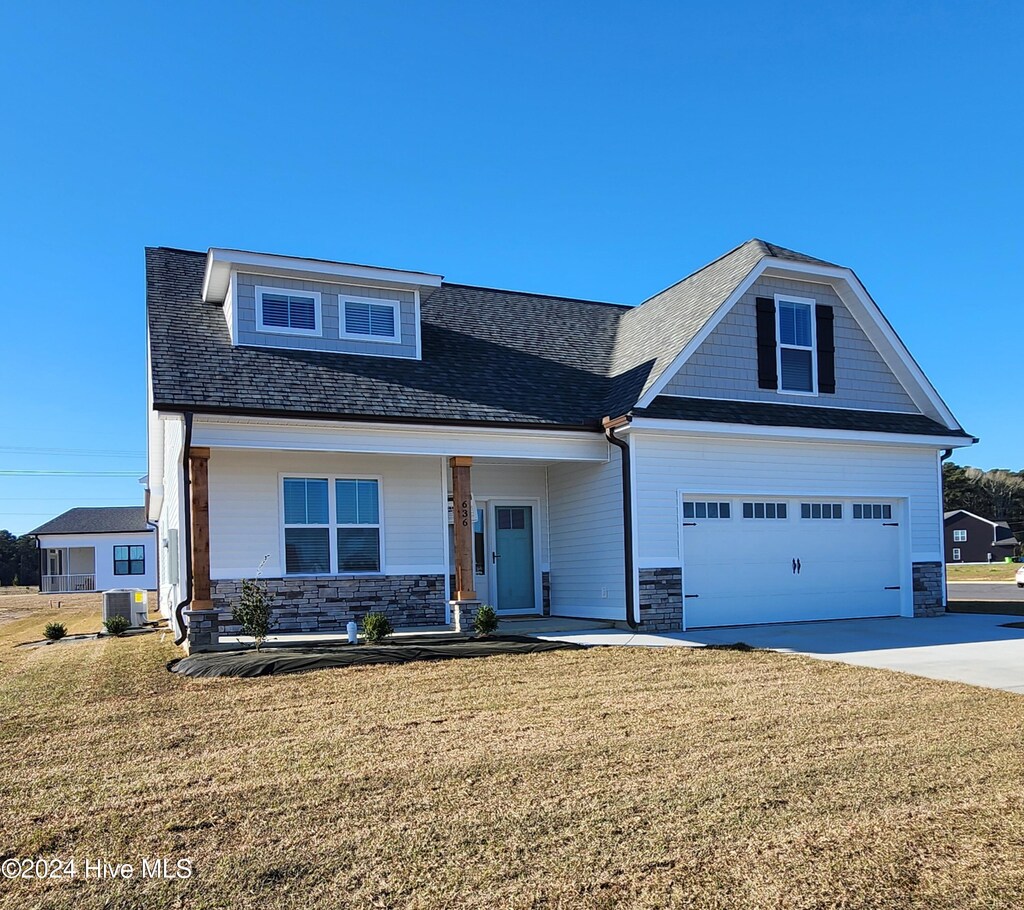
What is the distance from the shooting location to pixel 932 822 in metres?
4.90

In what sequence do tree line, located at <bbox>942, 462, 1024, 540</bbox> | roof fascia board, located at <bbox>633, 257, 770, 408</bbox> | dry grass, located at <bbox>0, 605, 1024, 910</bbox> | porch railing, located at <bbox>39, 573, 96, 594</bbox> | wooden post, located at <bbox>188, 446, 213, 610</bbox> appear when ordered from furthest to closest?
tree line, located at <bbox>942, 462, 1024, 540</bbox> → porch railing, located at <bbox>39, 573, 96, 594</bbox> → roof fascia board, located at <bbox>633, 257, 770, 408</bbox> → wooden post, located at <bbox>188, 446, 213, 610</bbox> → dry grass, located at <bbox>0, 605, 1024, 910</bbox>

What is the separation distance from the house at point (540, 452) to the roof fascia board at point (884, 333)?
4 cm

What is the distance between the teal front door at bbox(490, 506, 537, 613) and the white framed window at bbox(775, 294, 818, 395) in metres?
5.32

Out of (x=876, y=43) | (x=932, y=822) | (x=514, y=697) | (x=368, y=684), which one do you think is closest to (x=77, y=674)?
(x=368, y=684)

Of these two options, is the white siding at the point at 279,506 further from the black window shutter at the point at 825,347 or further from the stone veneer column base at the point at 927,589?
the stone veneer column base at the point at 927,589

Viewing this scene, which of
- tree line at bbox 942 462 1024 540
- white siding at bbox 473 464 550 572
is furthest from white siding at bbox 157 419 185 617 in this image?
tree line at bbox 942 462 1024 540

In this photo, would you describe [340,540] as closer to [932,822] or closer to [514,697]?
[514,697]

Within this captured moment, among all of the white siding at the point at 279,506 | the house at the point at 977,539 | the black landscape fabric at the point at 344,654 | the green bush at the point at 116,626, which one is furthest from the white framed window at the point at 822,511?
the house at the point at 977,539

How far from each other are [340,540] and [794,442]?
792 cm

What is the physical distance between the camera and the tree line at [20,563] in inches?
2559

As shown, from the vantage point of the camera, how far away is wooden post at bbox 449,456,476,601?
1341 centimetres

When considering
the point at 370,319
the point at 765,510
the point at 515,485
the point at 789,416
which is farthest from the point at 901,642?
the point at 370,319

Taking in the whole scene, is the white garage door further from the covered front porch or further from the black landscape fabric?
the black landscape fabric

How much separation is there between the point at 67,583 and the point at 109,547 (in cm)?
331
